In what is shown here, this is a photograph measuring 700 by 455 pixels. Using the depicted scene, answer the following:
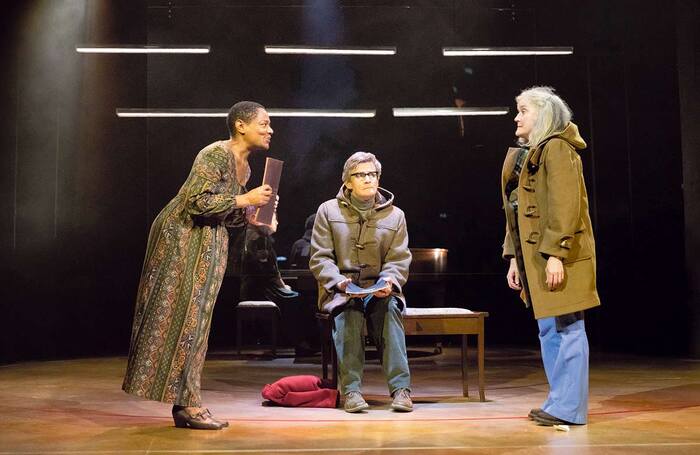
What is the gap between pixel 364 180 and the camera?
407 cm

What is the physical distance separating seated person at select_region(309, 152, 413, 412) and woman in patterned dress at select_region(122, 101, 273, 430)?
72 cm

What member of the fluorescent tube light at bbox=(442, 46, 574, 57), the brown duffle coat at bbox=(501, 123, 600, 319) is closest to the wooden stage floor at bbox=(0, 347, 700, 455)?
the brown duffle coat at bbox=(501, 123, 600, 319)

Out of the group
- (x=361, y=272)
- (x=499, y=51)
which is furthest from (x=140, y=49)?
(x=361, y=272)

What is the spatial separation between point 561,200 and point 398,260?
102cm

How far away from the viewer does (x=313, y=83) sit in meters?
8.13

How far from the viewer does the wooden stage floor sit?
2.91 metres

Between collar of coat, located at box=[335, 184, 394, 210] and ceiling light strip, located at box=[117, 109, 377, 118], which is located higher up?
ceiling light strip, located at box=[117, 109, 377, 118]

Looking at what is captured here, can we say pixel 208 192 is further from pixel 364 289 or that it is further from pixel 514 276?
pixel 514 276

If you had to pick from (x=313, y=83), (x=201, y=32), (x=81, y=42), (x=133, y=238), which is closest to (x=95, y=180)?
(x=133, y=238)

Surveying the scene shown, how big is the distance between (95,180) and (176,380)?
4.10 m

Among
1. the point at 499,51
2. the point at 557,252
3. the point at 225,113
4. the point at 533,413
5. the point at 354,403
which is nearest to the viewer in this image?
the point at 557,252

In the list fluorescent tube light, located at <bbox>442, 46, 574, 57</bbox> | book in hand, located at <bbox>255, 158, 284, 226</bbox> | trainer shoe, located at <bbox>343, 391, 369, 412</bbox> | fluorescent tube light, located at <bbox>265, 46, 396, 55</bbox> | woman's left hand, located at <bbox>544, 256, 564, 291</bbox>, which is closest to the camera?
woman's left hand, located at <bbox>544, 256, 564, 291</bbox>

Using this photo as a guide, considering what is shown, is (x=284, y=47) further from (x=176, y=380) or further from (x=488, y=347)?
(x=176, y=380)

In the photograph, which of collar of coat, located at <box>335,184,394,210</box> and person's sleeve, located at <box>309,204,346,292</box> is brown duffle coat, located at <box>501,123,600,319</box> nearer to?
collar of coat, located at <box>335,184,394,210</box>
